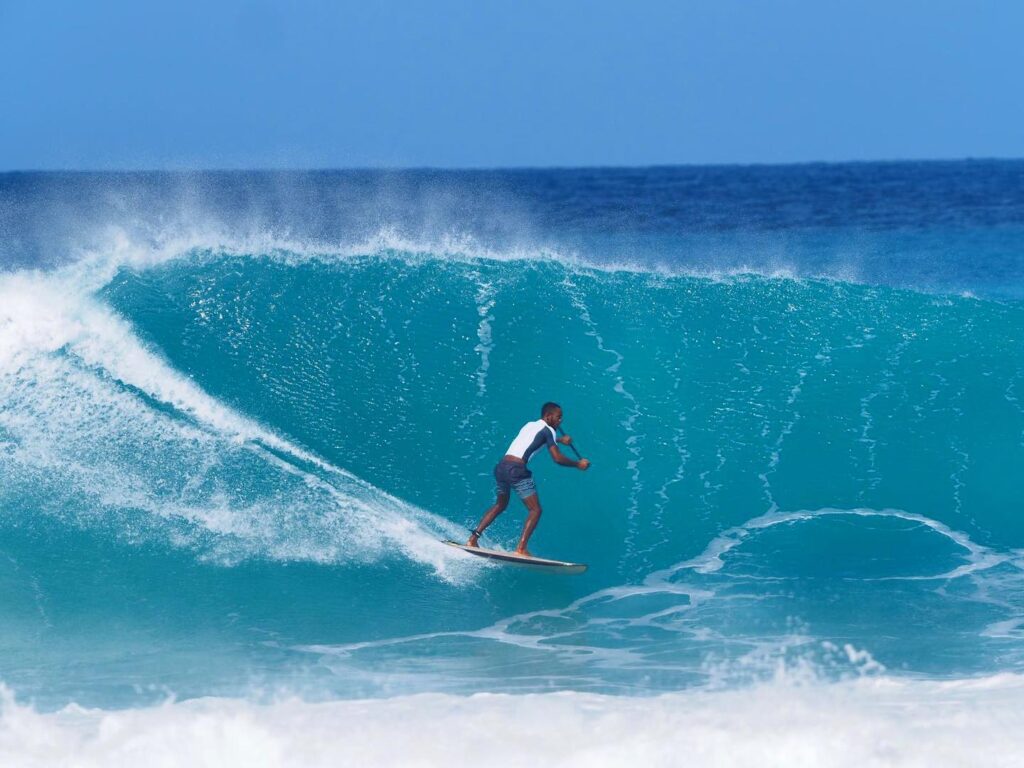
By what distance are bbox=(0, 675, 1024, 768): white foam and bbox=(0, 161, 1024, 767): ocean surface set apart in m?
0.02

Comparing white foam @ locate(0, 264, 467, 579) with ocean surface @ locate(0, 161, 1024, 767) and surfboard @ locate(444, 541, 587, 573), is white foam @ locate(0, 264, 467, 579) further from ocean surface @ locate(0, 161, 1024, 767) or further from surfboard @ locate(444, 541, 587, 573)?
surfboard @ locate(444, 541, 587, 573)

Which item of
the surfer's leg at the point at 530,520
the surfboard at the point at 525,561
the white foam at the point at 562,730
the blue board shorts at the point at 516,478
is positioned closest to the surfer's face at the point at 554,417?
the blue board shorts at the point at 516,478

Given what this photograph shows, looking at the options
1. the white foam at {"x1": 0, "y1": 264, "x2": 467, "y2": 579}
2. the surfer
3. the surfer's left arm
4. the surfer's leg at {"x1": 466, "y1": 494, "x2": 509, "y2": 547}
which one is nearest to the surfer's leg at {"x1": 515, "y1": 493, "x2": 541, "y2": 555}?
the surfer

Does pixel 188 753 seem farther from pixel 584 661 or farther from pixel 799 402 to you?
pixel 799 402

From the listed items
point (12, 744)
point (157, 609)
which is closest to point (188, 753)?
point (12, 744)

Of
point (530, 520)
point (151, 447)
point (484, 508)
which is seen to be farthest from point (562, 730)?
point (151, 447)

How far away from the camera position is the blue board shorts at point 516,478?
27.6 feet

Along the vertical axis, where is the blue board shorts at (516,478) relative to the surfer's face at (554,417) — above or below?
below

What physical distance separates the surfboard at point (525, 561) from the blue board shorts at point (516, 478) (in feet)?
1.40

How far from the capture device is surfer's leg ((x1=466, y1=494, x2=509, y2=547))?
8.45m

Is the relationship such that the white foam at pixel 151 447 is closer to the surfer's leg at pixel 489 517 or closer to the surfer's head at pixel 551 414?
the surfer's leg at pixel 489 517

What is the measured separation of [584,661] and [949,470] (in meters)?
4.73

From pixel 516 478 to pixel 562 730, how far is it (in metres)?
2.65

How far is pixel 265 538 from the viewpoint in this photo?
343 inches
